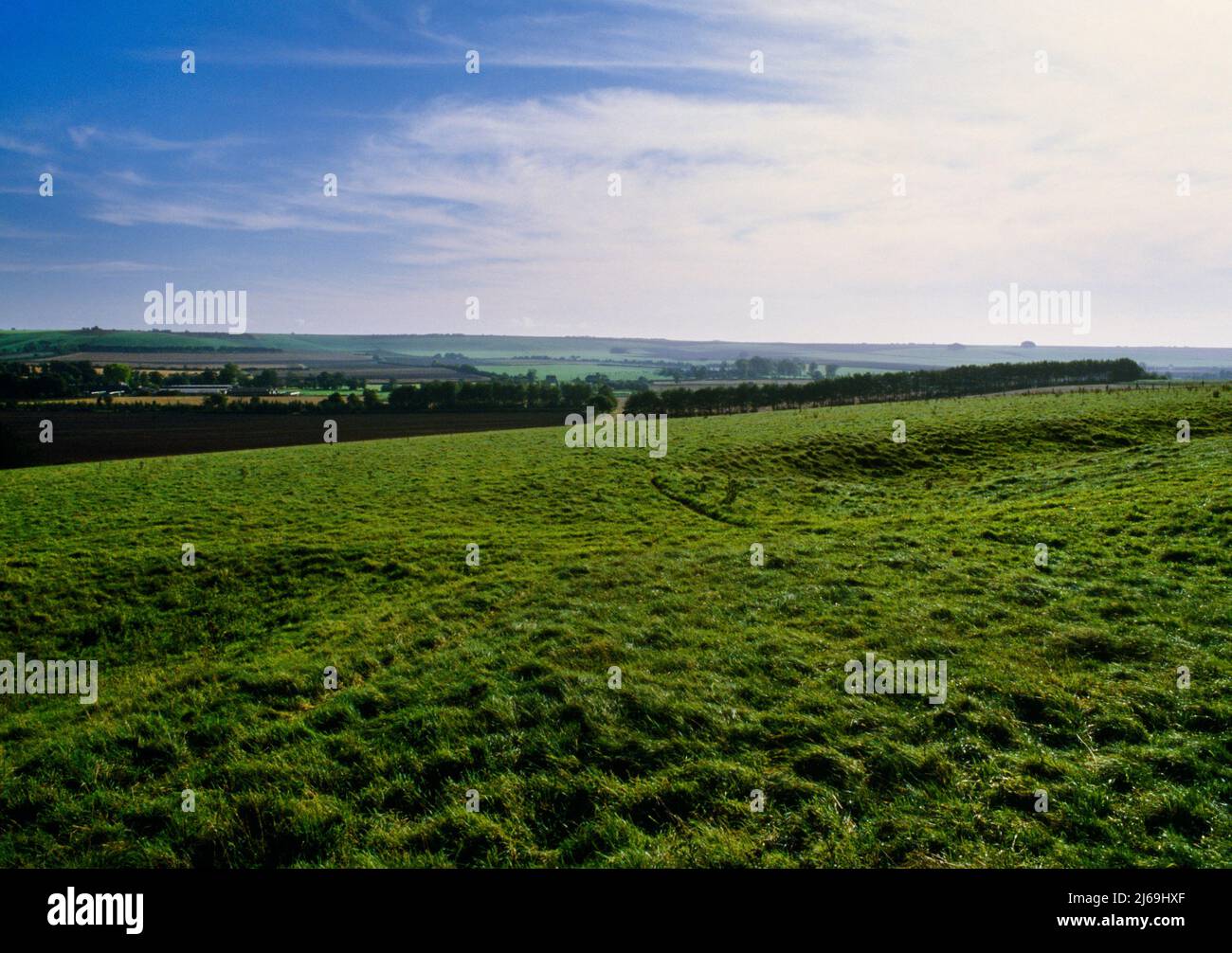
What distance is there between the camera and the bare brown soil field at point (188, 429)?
55.4 m

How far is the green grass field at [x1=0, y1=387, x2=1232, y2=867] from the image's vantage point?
5.83 meters

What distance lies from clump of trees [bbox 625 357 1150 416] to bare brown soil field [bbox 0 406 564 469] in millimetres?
19376

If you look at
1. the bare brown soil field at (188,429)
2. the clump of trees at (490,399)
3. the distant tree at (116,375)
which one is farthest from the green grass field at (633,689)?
the distant tree at (116,375)

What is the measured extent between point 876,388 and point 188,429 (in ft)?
327

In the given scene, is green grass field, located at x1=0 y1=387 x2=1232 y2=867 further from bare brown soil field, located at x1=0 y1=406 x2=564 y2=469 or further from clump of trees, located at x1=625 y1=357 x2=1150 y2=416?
clump of trees, located at x1=625 y1=357 x2=1150 y2=416

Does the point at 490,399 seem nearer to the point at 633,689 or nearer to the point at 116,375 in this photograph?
the point at 116,375

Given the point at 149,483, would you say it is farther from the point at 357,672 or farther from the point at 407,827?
the point at 407,827

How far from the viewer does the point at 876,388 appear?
97250 mm

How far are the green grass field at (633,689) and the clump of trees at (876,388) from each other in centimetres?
6913

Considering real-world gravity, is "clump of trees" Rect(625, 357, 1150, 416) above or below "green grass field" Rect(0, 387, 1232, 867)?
above

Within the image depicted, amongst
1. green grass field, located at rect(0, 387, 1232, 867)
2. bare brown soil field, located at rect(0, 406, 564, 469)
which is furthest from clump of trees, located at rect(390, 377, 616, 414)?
green grass field, located at rect(0, 387, 1232, 867)

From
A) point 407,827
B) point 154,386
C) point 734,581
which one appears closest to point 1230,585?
point 734,581

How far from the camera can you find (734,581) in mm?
14148
